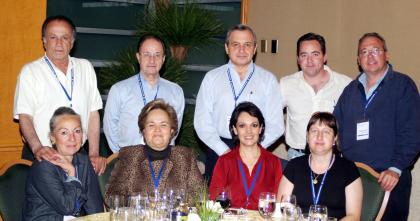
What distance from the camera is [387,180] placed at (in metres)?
4.23

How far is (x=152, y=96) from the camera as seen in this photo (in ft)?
16.1

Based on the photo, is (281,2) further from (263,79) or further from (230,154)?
(230,154)

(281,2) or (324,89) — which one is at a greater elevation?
(281,2)

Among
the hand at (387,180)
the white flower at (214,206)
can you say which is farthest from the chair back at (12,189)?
the hand at (387,180)

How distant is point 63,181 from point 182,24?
13.2ft

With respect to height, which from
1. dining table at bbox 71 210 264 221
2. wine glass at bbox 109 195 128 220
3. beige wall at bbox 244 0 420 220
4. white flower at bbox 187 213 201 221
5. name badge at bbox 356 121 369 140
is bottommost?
dining table at bbox 71 210 264 221

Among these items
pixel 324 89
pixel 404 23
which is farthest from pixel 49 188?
pixel 404 23

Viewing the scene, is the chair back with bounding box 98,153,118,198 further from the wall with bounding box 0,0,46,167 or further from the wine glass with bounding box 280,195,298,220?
the wall with bounding box 0,0,46,167

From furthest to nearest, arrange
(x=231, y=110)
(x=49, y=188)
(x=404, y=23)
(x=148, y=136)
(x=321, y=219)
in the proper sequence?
(x=404, y=23)
(x=231, y=110)
(x=148, y=136)
(x=49, y=188)
(x=321, y=219)

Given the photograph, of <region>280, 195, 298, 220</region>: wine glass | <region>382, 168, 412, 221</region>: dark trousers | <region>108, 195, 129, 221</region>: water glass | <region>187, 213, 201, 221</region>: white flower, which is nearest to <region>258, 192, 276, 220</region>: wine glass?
<region>280, 195, 298, 220</region>: wine glass

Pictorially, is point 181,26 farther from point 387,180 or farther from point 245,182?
point 387,180

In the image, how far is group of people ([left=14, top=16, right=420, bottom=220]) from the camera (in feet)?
12.9

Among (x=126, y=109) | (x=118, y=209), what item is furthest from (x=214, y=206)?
(x=126, y=109)

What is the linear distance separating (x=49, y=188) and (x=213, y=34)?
4.45m
